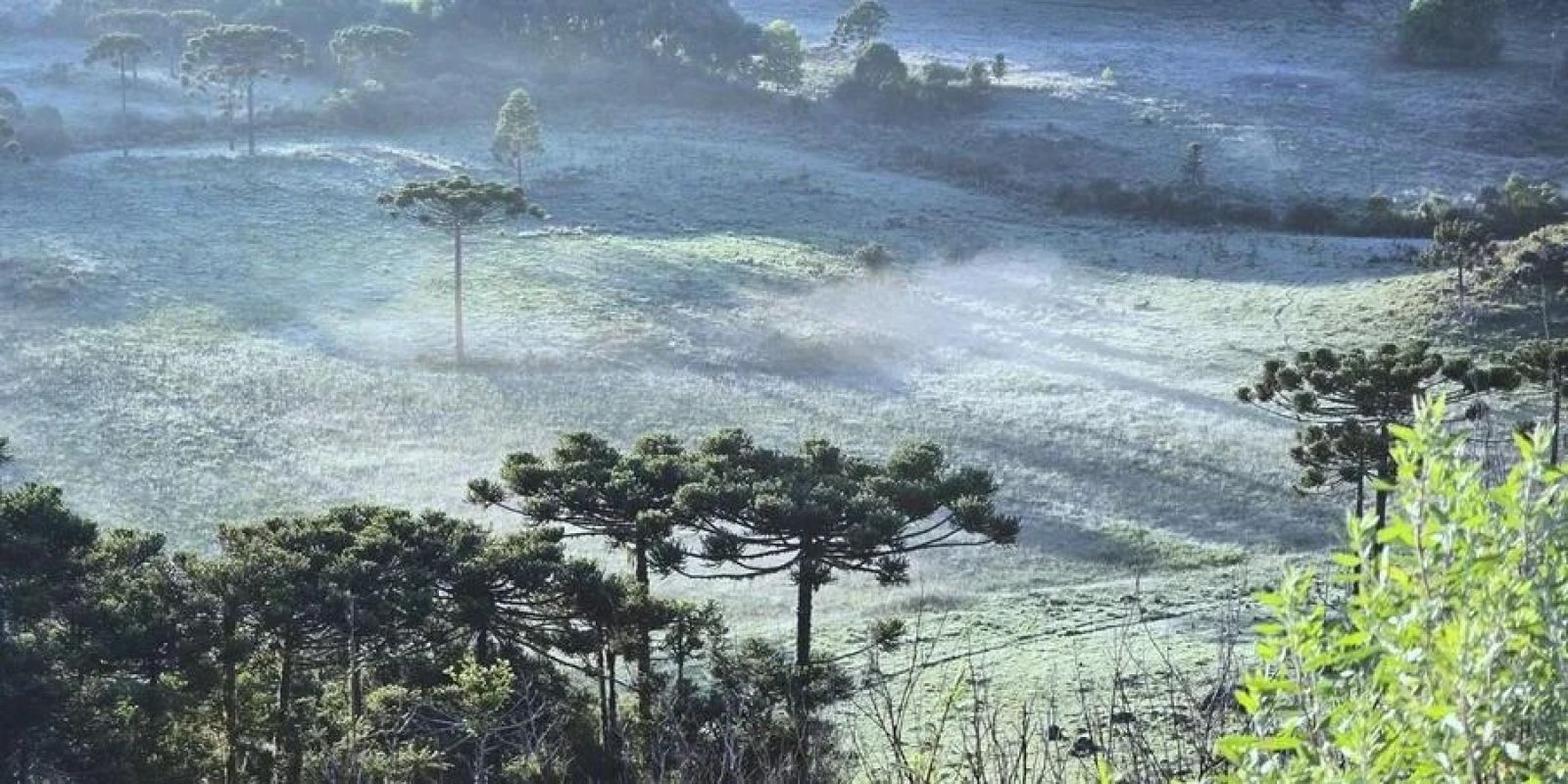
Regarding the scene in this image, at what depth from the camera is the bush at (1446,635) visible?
4.69 metres

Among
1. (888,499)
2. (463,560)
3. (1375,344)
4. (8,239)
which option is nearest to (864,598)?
(888,499)

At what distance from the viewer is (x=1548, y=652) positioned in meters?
4.91

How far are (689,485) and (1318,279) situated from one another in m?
45.7

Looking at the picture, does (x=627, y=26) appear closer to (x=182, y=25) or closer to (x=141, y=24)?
(x=182, y=25)

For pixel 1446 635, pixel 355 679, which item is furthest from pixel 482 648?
pixel 1446 635

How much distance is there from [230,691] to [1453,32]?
351ft

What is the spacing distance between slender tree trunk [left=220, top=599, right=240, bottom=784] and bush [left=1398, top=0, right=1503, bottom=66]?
10600 cm

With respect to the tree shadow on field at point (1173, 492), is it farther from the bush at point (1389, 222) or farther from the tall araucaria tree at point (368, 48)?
the tall araucaria tree at point (368, 48)

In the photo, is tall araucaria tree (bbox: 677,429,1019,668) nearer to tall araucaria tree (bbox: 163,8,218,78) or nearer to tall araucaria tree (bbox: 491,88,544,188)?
tall araucaria tree (bbox: 491,88,544,188)

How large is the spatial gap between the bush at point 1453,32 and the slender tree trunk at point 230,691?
348 feet

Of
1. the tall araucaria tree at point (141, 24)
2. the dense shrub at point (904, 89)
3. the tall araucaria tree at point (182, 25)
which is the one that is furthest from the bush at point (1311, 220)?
the tall araucaria tree at point (141, 24)

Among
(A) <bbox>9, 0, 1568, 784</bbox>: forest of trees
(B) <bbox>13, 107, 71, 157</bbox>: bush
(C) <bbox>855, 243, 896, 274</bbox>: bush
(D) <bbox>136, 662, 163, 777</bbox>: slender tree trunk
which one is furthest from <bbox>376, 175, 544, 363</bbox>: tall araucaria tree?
(B) <bbox>13, 107, 71, 157</bbox>: bush

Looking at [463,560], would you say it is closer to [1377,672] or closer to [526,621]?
[526,621]

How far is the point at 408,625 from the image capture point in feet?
79.4
